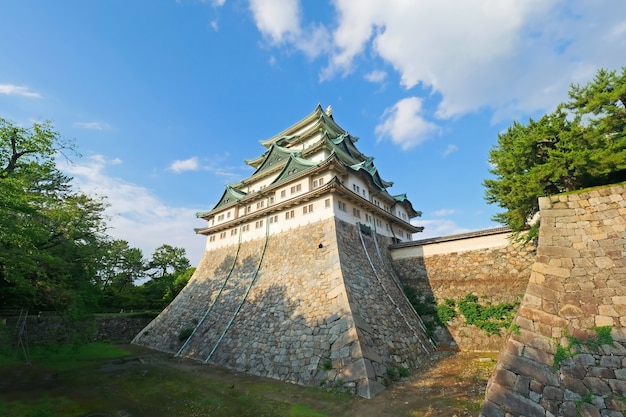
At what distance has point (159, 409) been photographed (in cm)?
806

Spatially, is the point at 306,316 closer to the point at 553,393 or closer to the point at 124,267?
the point at 553,393

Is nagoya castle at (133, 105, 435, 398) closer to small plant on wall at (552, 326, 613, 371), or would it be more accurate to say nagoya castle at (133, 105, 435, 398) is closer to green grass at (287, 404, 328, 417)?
green grass at (287, 404, 328, 417)

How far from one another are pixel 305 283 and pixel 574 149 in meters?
11.7

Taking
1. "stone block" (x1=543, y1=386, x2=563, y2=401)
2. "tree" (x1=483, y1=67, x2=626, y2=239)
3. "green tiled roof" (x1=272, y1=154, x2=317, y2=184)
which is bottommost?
"stone block" (x1=543, y1=386, x2=563, y2=401)

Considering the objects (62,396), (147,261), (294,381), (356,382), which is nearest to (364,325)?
(356,382)

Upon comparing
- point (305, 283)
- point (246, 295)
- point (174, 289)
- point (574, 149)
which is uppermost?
point (574, 149)

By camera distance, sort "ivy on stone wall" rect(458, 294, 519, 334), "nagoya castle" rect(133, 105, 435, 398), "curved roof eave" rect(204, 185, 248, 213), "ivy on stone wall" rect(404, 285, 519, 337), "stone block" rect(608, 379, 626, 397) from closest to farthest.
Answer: "stone block" rect(608, 379, 626, 397), "nagoya castle" rect(133, 105, 435, 398), "ivy on stone wall" rect(458, 294, 519, 334), "ivy on stone wall" rect(404, 285, 519, 337), "curved roof eave" rect(204, 185, 248, 213)

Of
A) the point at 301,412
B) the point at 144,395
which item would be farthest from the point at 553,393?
the point at 144,395

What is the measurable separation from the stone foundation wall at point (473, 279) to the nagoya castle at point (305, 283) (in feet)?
5.49

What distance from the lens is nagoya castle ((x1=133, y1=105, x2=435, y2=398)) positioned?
1052cm

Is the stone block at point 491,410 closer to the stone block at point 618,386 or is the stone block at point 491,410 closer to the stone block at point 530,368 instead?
the stone block at point 530,368

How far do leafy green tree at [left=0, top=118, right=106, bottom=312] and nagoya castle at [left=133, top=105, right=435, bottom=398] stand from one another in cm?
693

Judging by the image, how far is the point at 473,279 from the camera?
48.9 feet

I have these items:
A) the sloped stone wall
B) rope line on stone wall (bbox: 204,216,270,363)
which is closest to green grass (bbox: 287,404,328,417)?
the sloped stone wall
